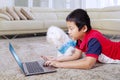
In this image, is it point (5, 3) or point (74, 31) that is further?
point (5, 3)

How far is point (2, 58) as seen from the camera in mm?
2213

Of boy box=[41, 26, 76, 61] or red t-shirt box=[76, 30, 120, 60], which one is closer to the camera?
red t-shirt box=[76, 30, 120, 60]

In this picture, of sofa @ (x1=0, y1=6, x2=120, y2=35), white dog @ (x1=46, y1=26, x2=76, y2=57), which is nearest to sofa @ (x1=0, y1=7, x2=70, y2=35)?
sofa @ (x1=0, y1=6, x2=120, y2=35)

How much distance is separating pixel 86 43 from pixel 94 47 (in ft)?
0.36

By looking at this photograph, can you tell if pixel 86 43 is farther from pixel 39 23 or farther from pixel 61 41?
pixel 39 23

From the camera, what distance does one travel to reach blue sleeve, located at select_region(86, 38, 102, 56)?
163 centimetres

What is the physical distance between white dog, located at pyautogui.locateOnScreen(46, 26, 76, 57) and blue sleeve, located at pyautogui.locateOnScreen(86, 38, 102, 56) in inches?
15.4

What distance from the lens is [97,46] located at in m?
1.65

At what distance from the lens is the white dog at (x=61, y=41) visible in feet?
6.54

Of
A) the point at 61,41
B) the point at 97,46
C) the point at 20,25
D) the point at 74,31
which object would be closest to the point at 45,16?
the point at 20,25

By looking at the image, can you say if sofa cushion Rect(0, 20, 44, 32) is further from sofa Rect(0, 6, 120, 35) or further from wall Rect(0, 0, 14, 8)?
wall Rect(0, 0, 14, 8)

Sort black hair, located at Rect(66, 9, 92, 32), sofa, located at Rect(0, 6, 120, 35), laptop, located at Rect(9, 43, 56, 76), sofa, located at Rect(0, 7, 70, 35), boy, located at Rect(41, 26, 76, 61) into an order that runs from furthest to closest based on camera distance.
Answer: sofa, located at Rect(0, 7, 70, 35) < sofa, located at Rect(0, 6, 120, 35) < boy, located at Rect(41, 26, 76, 61) < black hair, located at Rect(66, 9, 92, 32) < laptop, located at Rect(9, 43, 56, 76)

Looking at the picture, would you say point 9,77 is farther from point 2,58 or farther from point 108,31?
point 108,31

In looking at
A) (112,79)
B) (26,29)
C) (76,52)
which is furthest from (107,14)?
(112,79)
